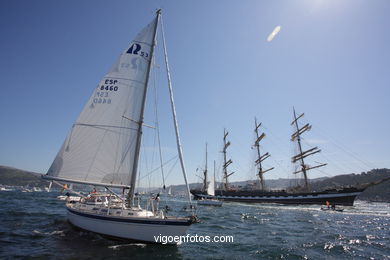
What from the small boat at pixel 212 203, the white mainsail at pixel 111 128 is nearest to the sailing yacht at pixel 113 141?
the white mainsail at pixel 111 128

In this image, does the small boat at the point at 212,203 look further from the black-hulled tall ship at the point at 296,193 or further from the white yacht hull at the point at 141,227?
the white yacht hull at the point at 141,227

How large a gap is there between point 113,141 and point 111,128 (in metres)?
0.92

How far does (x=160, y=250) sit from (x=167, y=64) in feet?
36.8

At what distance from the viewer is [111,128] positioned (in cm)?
1512

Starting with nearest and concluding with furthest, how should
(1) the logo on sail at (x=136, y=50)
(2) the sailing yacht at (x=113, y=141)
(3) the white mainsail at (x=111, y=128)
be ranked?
(2) the sailing yacht at (x=113, y=141), (3) the white mainsail at (x=111, y=128), (1) the logo on sail at (x=136, y=50)

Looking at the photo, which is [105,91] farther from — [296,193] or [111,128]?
[296,193]

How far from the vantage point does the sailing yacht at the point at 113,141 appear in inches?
539

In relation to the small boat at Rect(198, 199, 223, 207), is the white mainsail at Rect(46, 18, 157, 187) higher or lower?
higher

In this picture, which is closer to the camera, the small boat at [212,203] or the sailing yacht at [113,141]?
the sailing yacht at [113,141]

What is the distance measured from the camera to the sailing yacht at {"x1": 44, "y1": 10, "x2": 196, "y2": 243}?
1369cm

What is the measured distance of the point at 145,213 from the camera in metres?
13.1

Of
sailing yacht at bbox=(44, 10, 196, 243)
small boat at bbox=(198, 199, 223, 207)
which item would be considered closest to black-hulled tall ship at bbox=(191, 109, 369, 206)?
small boat at bbox=(198, 199, 223, 207)

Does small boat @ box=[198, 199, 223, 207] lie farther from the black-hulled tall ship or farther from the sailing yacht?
the sailing yacht

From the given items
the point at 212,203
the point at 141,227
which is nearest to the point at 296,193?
the point at 212,203
